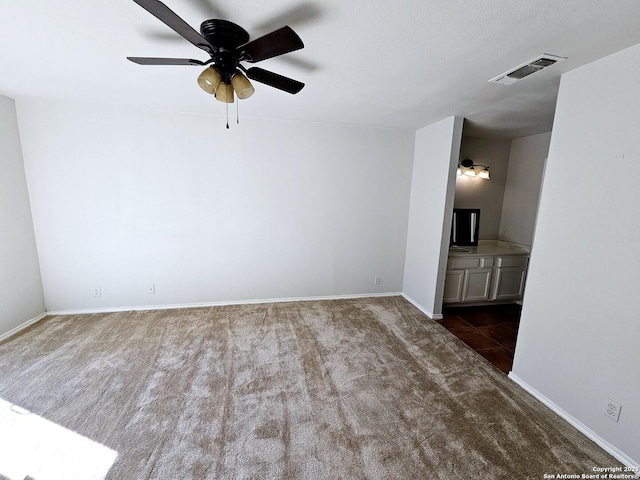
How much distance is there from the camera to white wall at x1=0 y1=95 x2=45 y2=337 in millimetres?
2754

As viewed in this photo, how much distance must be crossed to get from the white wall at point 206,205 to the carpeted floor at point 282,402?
0.63 metres

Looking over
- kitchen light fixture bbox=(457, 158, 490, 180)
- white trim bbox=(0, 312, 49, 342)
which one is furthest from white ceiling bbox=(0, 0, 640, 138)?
white trim bbox=(0, 312, 49, 342)

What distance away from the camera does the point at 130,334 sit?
115 inches

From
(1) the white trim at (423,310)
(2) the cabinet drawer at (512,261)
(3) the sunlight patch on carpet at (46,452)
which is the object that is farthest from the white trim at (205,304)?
(3) the sunlight patch on carpet at (46,452)

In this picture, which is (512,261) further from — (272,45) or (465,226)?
→ (272,45)

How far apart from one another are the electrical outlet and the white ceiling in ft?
6.96

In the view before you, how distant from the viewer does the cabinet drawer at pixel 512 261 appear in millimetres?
3791

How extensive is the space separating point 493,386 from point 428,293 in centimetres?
141

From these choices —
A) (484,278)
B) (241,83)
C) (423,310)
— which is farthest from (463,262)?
(241,83)

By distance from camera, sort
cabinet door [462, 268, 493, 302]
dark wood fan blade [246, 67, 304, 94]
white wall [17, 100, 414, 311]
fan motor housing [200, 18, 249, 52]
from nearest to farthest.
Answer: fan motor housing [200, 18, 249, 52] → dark wood fan blade [246, 67, 304, 94] → white wall [17, 100, 414, 311] → cabinet door [462, 268, 493, 302]

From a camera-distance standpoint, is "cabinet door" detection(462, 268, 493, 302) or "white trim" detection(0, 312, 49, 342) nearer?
"white trim" detection(0, 312, 49, 342)

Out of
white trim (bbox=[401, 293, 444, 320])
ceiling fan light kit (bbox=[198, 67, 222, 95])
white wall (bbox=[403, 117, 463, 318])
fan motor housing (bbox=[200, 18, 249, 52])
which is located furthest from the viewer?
white trim (bbox=[401, 293, 444, 320])

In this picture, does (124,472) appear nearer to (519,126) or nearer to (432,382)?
(432,382)

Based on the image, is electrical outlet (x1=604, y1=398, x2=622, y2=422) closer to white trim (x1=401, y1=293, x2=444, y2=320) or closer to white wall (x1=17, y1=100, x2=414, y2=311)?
white trim (x1=401, y1=293, x2=444, y2=320)
